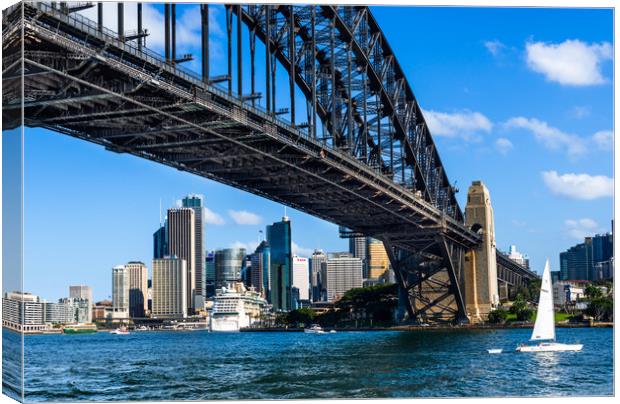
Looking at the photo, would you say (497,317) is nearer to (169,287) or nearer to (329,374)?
(169,287)

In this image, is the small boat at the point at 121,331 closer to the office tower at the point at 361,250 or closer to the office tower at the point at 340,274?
the office tower at the point at 340,274

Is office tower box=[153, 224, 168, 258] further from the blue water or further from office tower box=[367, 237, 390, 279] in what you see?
office tower box=[367, 237, 390, 279]

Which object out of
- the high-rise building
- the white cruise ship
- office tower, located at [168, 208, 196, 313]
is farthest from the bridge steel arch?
the high-rise building

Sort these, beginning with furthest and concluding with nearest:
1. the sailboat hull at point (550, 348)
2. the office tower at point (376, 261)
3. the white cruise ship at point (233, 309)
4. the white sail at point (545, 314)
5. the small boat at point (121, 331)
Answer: the office tower at point (376, 261), the white cruise ship at point (233, 309), the small boat at point (121, 331), the white sail at point (545, 314), the sailboat hull at point (550, 348)

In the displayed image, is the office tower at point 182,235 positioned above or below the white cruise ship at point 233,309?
above

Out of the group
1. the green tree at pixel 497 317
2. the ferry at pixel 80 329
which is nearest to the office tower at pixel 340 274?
the ferry at pixel 80 329

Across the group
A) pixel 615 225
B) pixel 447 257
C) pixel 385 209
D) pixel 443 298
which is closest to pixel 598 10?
pixel 615 225
